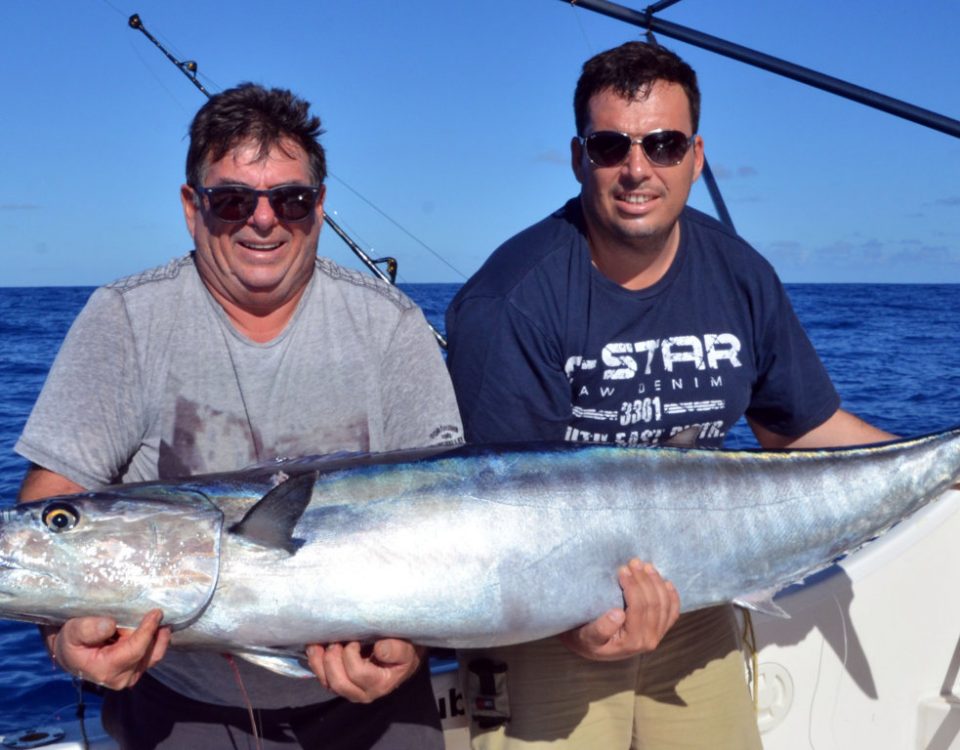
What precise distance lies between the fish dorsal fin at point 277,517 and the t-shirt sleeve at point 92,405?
0.53 metres

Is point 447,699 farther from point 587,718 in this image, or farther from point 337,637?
point 337,637

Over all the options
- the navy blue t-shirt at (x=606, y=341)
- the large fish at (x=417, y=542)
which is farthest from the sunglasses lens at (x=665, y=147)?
the large fish at (x=417, y=542)

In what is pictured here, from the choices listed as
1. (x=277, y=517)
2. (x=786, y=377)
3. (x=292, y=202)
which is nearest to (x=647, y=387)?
(x=786, y=377)

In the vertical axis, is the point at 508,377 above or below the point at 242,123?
below

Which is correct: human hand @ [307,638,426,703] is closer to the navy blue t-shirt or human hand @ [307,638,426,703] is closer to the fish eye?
the fish eye

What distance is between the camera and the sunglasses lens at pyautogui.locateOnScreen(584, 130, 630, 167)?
10.9 feet

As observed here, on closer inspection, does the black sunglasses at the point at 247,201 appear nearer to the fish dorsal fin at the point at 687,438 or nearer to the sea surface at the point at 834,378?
the fish dorsal fin at the point at 687,438

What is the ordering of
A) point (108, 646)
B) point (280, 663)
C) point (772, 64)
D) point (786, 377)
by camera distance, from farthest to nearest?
point (772, 64) < point (786, 377) < point (280, 663) < point (108, 646)

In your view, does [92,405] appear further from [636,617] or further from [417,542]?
[636,617]

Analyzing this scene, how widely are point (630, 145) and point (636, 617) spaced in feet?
5.13

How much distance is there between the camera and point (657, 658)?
3453mm

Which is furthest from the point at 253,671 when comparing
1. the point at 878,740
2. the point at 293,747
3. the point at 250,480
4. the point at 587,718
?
the point at 878,740

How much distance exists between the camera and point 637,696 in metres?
3.45

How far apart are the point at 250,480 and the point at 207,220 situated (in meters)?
0.80
